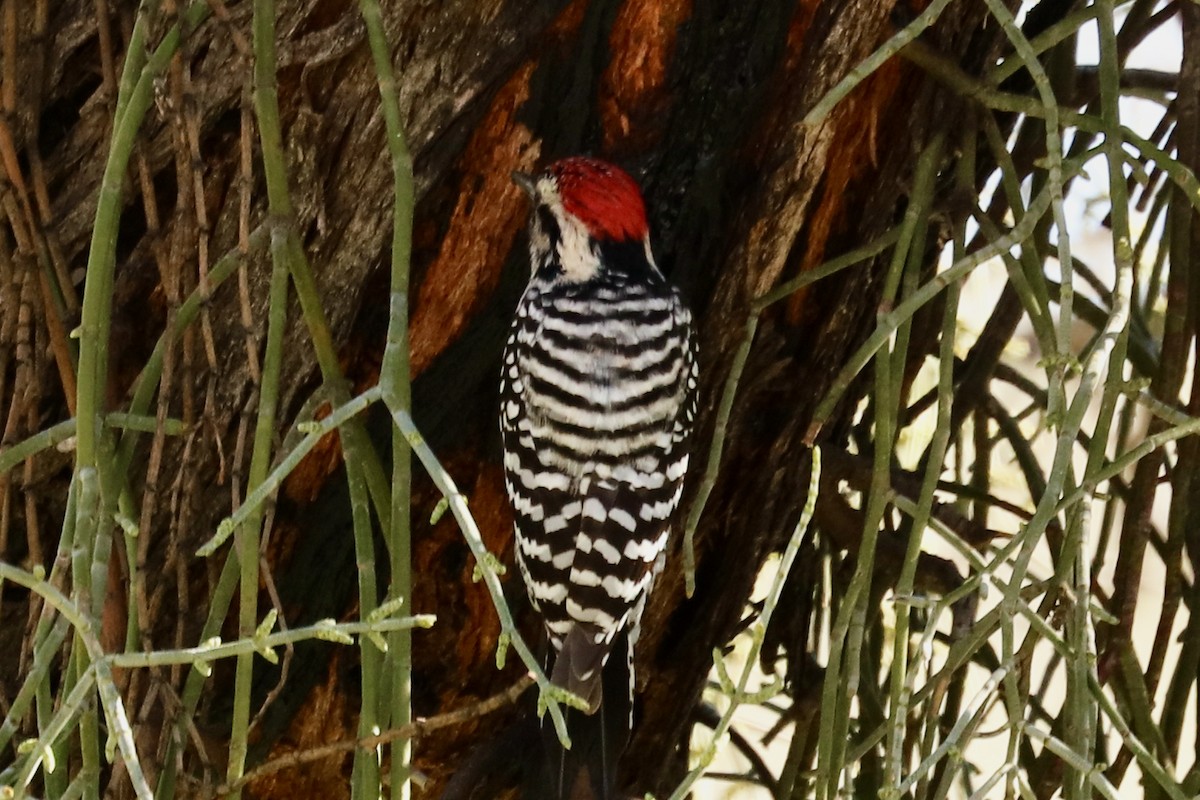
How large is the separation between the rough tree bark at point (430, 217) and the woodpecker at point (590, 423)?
0.28 ft

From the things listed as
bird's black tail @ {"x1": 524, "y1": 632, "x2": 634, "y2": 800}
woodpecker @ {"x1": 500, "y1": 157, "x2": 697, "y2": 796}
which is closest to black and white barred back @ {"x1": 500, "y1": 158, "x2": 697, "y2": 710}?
woodpecker @ {"x1": 500, "y1": 157, "x2": 697, "y2": 796}

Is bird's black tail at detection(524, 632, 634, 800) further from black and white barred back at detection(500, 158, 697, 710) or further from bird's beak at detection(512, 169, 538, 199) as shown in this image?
bird's beak at detection(512, 169, 538, 199)

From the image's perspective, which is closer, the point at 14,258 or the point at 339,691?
the point at 14,258

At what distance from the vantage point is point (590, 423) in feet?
5.17

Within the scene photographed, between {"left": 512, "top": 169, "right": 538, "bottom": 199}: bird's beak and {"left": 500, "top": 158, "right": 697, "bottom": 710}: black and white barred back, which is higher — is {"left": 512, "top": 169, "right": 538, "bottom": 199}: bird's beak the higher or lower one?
the higher one

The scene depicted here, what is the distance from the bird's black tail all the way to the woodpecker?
0.5 inches

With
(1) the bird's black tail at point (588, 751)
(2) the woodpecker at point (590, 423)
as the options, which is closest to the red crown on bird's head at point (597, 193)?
(2) the woodpecker at point (590, 423)

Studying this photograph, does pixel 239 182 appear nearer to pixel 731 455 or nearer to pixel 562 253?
pixel 562 253

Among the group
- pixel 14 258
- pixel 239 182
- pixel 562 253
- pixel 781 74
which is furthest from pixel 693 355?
pixel 14 258

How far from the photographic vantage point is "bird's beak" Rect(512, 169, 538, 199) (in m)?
1.63

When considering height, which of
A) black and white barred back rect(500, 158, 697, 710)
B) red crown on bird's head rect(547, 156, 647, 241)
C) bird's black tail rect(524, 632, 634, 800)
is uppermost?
red crown on bird's head rect(547, 156, 647, 241)

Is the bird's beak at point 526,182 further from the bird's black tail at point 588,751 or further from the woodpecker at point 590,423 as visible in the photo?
the bird's black tail at point 588,751

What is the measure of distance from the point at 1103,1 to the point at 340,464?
38.2 inches

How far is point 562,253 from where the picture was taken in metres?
1.69
